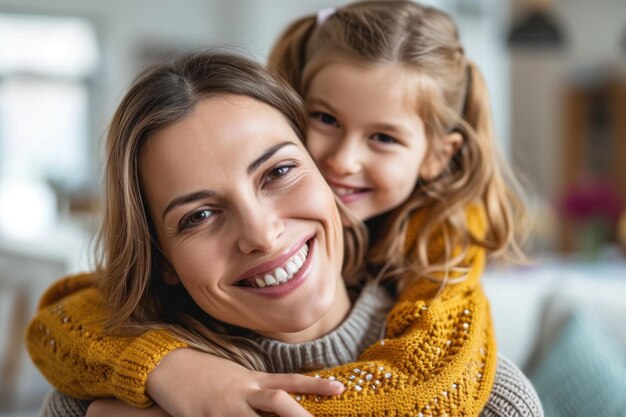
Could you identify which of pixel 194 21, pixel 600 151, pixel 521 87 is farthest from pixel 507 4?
pixel 194 21

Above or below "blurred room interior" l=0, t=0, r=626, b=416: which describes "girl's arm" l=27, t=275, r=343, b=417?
above

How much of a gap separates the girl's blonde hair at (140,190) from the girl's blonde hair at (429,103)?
0.72 ft

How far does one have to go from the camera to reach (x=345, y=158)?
131 centimetres

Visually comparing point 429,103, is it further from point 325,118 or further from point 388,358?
point 388,358

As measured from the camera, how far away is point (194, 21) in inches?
310

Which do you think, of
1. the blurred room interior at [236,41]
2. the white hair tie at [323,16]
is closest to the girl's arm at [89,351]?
the white hair tie at [323,16]

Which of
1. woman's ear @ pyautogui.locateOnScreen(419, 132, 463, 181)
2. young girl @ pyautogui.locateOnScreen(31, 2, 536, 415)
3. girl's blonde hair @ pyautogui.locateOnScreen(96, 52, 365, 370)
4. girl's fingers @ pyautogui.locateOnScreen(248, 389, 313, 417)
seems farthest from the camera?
woman's ear @ pyautogui.locateOnScreen(419, 132, 463, 181)

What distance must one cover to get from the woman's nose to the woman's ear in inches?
19.3

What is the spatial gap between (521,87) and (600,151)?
48.0 inches

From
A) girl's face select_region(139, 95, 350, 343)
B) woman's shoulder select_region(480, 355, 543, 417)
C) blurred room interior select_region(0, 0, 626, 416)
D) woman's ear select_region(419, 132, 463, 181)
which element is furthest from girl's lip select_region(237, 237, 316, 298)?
blurred room interior select_region(0, 0, 626, 416)

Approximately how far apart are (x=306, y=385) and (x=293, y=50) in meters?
0.72

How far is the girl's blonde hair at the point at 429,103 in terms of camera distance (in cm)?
135

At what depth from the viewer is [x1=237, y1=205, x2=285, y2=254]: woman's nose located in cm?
102

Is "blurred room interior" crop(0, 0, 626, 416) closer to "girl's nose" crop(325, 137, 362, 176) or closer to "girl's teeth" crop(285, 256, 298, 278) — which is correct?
"girl's nose" crop(325, 137, 362, 176)
